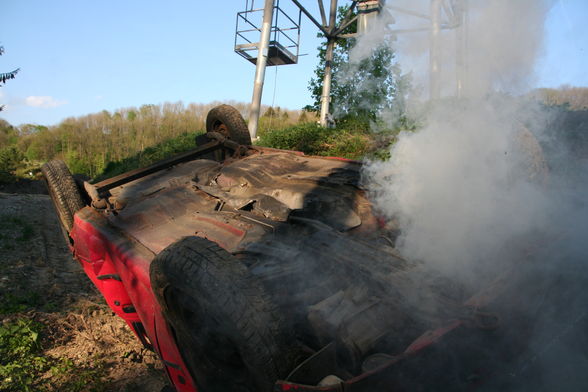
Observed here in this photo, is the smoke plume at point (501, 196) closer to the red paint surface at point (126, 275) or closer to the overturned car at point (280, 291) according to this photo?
the overturned car at point (280, 291)

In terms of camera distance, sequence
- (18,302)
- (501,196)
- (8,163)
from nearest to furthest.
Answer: (501,196) → (18,302) → (8,163)

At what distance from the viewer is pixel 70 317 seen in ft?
13.6

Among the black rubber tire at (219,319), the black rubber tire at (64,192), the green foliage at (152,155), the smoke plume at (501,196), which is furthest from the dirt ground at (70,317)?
the green foliage at (152,155)

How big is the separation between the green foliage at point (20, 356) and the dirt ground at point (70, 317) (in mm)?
98

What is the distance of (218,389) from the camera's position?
7.05 ft

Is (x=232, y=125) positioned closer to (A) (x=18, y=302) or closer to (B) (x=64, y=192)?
(B) (x=64, y=192)

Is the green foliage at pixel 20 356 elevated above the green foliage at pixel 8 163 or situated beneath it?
situated beneath

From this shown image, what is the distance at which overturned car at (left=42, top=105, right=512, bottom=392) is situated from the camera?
179cm

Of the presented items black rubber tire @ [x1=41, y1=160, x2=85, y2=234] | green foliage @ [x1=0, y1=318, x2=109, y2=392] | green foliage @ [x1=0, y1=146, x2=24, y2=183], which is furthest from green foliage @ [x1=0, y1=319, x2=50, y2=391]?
green foliage @ [x1=0, y1=146, x2=24, y2=183]

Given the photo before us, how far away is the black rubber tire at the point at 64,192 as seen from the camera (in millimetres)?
4332

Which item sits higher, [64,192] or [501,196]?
[501,196]

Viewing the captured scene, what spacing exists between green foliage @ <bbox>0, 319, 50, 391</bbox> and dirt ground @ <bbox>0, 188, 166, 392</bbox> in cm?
10

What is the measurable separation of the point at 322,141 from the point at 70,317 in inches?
265

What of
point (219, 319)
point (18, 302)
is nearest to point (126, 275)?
point (219, 319)
